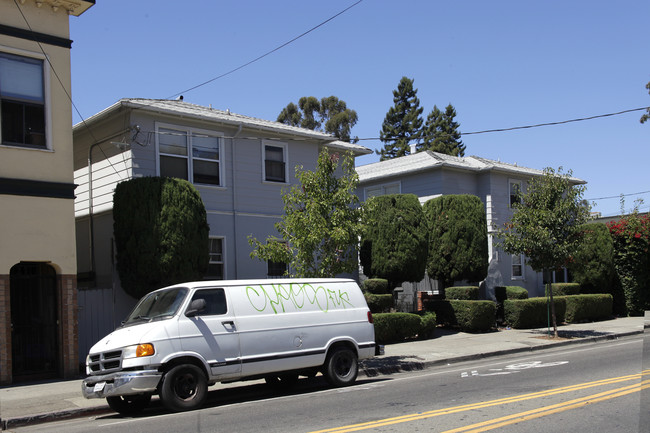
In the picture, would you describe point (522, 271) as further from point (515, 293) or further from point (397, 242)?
point (397, 242)

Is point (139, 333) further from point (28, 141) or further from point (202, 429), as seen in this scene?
point (28, 141)

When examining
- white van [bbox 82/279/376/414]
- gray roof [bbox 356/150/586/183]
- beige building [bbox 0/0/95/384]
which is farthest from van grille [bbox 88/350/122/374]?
gray roof [bbox 356/150/586/183]

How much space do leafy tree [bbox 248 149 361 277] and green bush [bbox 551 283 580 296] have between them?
13.8 m

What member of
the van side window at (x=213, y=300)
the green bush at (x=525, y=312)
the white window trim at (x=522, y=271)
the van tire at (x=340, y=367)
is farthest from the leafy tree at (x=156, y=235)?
the white window trim at (x=522, y=271)

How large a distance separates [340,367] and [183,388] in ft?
10.5

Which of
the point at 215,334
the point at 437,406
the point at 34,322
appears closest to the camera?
the point at 437,406

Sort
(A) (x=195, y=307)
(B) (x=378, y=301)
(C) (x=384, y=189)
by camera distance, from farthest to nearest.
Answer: (C) (x=384, y=189) → (B) (x=378, y=301) → (A) (x=195, y=307)

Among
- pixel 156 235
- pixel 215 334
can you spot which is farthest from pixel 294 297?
pixel 156 235

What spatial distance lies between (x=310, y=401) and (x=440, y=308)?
1227cm

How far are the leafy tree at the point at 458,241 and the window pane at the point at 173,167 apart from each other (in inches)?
395

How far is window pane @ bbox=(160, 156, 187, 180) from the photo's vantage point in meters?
17.8

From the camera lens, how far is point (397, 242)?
2041 centimetres

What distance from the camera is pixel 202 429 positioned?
827 centimetres

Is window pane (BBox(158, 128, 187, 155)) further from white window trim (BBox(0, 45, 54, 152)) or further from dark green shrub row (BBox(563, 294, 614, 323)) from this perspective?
dark green shrub row (BBox(563, 294, 614, 323))
